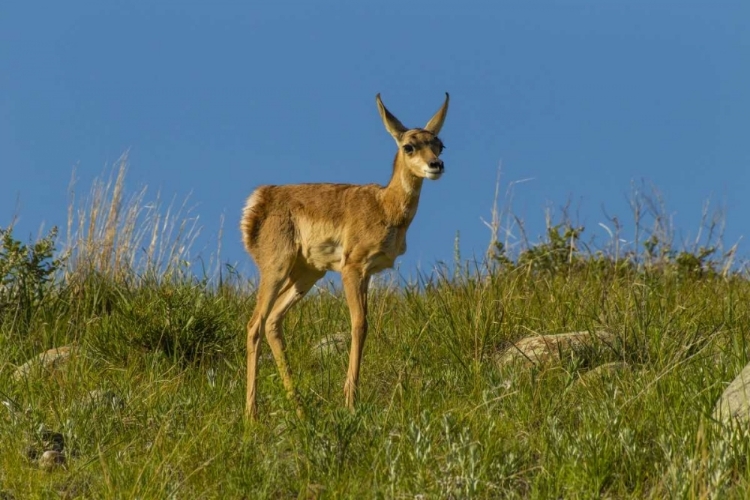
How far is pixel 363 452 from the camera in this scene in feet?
19.3

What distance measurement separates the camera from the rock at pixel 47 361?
8648mm

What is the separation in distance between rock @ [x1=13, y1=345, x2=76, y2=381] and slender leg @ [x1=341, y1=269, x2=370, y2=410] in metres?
2.55

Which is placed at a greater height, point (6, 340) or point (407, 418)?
point (6, 340)

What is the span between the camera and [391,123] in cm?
855

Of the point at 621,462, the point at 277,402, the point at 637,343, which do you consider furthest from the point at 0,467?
the point at 637,343

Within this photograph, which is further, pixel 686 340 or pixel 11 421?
pixel 686 340

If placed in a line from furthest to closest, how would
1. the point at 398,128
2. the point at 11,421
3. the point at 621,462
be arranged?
the point at 398,128, the point at 11,421, the point at 621,462

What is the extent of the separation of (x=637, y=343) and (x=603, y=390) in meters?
1.77

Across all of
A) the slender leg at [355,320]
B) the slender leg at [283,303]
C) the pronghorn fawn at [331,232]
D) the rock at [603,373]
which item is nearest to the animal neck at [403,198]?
the pronghorn fawn at [331,232]

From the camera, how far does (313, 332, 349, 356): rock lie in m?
9.15

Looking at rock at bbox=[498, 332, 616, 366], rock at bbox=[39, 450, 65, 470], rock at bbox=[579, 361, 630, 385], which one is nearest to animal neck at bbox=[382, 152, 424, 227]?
rock at bbox=[498, 332, 616, 366]

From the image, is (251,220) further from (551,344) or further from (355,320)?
(551,344)

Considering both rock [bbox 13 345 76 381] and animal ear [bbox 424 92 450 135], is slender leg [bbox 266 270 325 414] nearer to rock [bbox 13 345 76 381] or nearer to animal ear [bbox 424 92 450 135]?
animal ear [bbox 424 92 450 135]

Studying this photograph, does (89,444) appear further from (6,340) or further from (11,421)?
(6,340)
